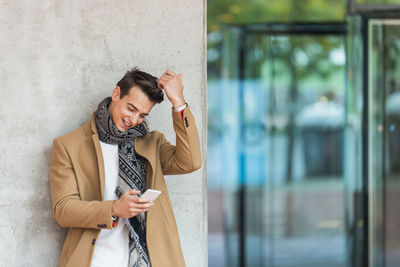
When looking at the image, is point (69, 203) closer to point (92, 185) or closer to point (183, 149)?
point (92, 185)

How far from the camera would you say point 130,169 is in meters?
2.57

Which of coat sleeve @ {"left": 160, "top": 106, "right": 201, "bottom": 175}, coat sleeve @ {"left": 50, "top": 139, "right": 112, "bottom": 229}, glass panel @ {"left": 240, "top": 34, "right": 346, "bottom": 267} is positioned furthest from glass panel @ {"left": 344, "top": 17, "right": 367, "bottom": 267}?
coat sleeve @ {"left": 50, "top": 139, "right": 112, "bottom": 229}

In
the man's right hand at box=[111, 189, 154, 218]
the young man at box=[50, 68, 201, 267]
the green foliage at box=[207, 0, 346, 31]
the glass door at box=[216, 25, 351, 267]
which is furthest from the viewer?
the green foliage at box=[207, 0, 346, 31]

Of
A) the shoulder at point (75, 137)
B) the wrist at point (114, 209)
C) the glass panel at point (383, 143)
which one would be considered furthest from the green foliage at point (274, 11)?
the wrist at point (114, 209)

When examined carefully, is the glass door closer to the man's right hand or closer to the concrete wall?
the concrete wall

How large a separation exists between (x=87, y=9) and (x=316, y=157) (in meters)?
5.79

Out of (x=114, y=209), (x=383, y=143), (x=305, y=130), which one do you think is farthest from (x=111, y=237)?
(x=305, y=130)

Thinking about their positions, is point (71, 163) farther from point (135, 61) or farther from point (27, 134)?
point (135, 61)

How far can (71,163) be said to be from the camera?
2.58 metres

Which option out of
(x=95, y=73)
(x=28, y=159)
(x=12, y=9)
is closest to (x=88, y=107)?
(x=95, y=73)

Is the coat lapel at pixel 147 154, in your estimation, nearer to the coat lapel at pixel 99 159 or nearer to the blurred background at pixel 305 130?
the coat lapel at pixel 99 159

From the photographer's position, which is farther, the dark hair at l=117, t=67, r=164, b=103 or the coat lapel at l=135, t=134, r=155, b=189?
the coat lapel at l=135, t=134, r=155, b=189

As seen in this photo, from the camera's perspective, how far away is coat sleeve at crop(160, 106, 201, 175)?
2.55 meters

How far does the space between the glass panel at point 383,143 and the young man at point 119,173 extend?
3.74 m
